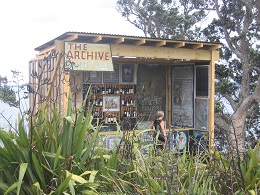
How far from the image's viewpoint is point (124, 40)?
773 centimetres

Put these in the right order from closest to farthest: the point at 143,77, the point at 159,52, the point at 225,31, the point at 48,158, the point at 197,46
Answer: the point at 48,158
the point at 159,52
the point at 197,46
the point at 143,77
the point at 225,31

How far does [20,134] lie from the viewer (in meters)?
3.22

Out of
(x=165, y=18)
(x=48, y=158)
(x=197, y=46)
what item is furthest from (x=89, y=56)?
(x=165, y=18)

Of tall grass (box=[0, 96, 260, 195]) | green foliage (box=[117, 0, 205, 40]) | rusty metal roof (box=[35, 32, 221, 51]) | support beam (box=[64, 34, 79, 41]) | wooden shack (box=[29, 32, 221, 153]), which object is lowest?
tall grass (box=[0, 96, 260, 195])

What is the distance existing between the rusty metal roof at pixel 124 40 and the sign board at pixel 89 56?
132mm

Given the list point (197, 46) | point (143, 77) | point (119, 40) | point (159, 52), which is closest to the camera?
point (119, 40)

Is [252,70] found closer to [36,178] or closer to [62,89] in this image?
[62,89]

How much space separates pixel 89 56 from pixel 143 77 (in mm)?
3023

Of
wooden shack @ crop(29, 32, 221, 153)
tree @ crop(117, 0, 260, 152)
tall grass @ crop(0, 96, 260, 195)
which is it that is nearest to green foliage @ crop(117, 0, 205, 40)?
tree @ crop(117, 0, 260, 152)

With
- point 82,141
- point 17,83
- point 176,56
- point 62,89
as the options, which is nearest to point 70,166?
point 82,141

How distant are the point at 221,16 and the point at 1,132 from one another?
16.0 metres

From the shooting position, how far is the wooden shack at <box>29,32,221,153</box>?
7.48 meters

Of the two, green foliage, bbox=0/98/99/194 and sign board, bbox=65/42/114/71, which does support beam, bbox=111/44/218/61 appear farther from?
green foliage, bbox=0/98/99/194

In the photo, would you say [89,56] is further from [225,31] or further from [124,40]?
[225,31]
